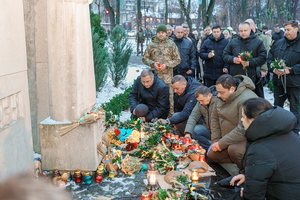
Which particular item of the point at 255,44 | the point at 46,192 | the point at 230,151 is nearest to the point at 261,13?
the point at 255,44

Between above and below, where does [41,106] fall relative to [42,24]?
below

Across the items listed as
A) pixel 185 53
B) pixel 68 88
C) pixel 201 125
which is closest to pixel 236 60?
pixel 201 125

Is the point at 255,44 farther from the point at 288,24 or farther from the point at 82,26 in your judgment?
the point at 82,26

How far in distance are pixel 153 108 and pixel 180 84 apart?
875 mm

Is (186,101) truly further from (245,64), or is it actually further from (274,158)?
(274,158)

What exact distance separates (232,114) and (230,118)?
8 centimetres

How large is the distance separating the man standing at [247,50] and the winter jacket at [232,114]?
2108 millimetres

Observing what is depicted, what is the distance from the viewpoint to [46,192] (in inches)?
35.4

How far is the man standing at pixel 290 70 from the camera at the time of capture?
5598mm

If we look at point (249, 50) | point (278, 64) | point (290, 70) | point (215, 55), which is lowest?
point (290, 70)

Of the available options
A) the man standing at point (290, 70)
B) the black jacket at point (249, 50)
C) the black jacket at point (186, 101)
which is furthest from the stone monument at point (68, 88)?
the man standing at point (290, 70)

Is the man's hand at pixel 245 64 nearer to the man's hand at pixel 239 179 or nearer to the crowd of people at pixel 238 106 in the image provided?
the crowd of people at pixel 238 106

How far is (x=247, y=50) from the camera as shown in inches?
252

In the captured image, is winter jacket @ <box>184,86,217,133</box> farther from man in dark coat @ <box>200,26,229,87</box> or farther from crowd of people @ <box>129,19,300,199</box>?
man in dark coat @ <box>200,26,229,87</box>
